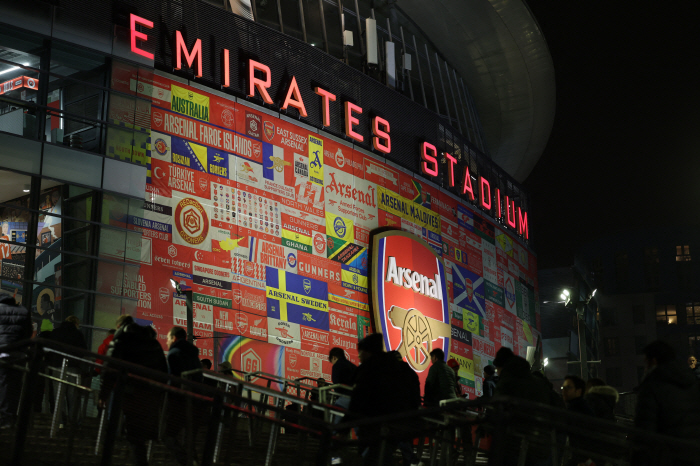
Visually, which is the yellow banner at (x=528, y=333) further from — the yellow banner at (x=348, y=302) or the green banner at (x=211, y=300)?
the green banner at (x=211, y=300)

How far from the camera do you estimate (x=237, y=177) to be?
22578mm

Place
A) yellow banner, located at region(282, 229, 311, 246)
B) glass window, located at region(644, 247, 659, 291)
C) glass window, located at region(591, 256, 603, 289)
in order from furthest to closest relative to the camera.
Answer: glass window, located at region(591, 256, 603, 289) → glass window, located at region(644, 247, 659, 291) → yellow banner, located at region(282, 229, 311, 246)

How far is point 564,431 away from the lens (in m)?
7.28

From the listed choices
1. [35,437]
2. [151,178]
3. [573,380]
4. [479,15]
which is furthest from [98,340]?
[479,15]

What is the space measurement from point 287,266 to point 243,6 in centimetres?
844

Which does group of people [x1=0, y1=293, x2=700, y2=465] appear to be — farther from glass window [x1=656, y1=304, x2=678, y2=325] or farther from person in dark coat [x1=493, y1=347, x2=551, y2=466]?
glass window [x1=656, y1=304, x2=678, y2=325]

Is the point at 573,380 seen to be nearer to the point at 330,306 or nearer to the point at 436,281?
the point at 330,306

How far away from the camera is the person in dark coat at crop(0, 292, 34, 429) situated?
7.87 m

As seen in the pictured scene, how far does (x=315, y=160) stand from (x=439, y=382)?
12.4 metres

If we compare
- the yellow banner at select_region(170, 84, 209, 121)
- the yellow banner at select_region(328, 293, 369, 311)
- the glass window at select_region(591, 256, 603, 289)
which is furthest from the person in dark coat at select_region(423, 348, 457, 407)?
the glass window at select_region(591, 256, 603, 289)

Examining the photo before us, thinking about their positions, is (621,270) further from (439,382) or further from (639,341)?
(439,382)

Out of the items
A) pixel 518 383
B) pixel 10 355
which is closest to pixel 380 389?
pixel 518 383

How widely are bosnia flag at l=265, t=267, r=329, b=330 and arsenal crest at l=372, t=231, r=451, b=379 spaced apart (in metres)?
2.29

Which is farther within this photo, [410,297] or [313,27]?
[313,27]
